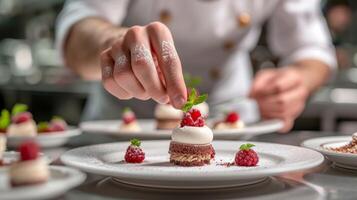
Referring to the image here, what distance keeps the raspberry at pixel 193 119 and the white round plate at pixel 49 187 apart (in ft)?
1.85

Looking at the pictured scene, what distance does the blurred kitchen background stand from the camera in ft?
14.6

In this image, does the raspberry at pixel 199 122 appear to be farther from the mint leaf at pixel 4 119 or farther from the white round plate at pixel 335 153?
the mint leaf at pixel 4 119

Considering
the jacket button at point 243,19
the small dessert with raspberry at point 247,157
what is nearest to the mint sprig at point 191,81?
the small dessert with raspberry at point 247,157

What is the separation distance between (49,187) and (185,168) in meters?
0.52

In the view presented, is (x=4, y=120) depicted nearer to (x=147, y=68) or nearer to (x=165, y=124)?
(x=165, y=124)

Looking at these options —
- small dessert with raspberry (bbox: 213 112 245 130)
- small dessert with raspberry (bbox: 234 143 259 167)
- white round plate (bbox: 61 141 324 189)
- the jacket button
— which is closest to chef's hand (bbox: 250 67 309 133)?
the jacket button

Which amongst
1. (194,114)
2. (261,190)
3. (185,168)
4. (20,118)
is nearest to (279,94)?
(194,114)

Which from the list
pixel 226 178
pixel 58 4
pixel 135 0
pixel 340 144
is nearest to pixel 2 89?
pixel 58 4

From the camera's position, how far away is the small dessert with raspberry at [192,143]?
148 cm

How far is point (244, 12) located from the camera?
275 cm

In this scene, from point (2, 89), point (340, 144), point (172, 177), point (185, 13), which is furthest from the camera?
point (2, 89)

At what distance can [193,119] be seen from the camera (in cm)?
159

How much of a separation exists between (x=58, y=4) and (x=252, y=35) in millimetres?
3772

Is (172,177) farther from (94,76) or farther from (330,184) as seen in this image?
(94,76)
